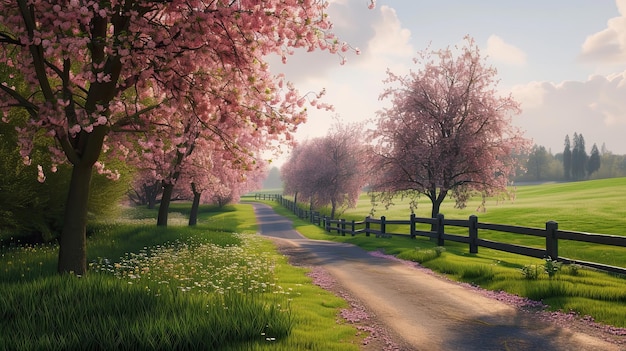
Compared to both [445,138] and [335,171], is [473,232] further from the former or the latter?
[335,171]

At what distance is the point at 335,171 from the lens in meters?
51.6

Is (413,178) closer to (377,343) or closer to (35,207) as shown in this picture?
(35,207)

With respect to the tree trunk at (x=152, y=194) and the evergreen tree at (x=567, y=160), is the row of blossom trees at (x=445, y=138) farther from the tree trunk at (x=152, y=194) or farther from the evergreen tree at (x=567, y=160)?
the evergreen tree at (x=567, y=160)

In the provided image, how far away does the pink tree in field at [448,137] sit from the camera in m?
27.4

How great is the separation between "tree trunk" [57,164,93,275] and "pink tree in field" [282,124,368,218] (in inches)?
1610

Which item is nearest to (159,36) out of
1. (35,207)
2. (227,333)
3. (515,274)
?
(227,333)

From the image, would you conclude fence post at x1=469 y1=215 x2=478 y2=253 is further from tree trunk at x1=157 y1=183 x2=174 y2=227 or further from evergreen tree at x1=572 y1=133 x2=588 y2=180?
evergreen tree at x1=572 y1=133 x2=588 y2=180

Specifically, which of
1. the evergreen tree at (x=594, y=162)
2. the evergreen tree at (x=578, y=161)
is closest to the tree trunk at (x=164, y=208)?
the evergreen tree at (x=578, y=161)

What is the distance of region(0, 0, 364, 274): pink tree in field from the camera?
8.72 meters

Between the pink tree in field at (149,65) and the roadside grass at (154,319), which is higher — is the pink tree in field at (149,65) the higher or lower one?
the higher one

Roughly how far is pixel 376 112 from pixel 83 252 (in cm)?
2388

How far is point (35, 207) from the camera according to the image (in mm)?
18938

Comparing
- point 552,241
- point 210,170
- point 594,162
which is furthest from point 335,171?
point 594,162

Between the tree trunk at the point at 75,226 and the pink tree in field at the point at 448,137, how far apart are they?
20.8 meters
